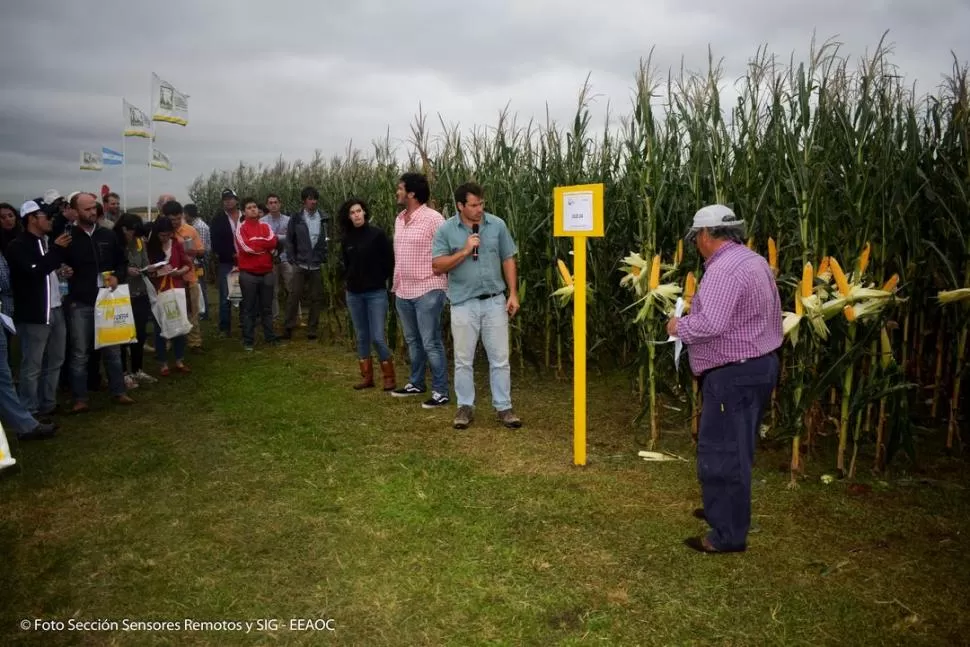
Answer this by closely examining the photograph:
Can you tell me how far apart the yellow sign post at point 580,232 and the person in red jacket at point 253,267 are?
5.84 metres

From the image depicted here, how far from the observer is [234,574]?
11.9 feet

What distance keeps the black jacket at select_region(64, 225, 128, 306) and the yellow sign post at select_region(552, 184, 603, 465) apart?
4.63 metres

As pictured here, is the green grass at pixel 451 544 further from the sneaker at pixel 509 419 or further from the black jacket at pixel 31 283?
the black jacket at pixel 31 283

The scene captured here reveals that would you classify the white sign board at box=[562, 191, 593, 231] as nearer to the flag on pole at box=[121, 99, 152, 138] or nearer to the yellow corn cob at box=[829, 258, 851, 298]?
the yellow corn cob at box=[829, 258, 851, 298]

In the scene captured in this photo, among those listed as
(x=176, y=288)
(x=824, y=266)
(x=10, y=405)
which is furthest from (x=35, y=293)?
(x=824, y=266)

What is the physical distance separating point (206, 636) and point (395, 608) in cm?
86

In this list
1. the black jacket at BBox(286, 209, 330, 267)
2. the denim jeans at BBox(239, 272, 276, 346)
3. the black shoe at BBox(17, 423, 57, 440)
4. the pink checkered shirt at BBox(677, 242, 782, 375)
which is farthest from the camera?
the black jacket at BBox(286, 209, 330, 267)

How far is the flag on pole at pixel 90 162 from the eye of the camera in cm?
2252

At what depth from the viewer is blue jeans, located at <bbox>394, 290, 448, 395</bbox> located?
21.7 feet

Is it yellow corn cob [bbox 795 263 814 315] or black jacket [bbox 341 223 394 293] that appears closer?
yellow corn cob [bbox 795 263 814 315]

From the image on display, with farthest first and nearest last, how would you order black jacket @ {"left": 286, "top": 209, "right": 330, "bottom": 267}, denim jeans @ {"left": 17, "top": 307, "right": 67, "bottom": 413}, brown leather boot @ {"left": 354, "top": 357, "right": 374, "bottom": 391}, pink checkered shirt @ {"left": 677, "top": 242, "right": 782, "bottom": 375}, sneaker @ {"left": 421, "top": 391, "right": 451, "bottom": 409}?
black jacket @ {"left": 286, "top": 209, "right": 330, "bottom": 267}
brown leather boot @ {"left": 354, "top": 357, "right": 374, "bottom": 391}
sneaker @ {"left": 421, "top": 391, "right": 451, "bottom": 409}
denim jeans @ {"left": 17, "top": 307, "right": 67, "bottom": 413}
pink checkered shirt @ {"left": 677, "top": 242, "right": 782, "bottom": 375}

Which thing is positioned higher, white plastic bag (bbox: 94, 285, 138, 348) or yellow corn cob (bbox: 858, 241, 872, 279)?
yellow corn cob (bbox: 858, 241, 872, 279)

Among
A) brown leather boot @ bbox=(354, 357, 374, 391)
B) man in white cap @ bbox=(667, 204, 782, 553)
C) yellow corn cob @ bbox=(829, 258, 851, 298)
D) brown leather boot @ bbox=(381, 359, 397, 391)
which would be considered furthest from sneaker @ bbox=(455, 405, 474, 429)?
yellow corn cob @ bbox=(829, 258, 851, 298)

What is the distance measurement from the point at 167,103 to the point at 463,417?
47.3 ft
